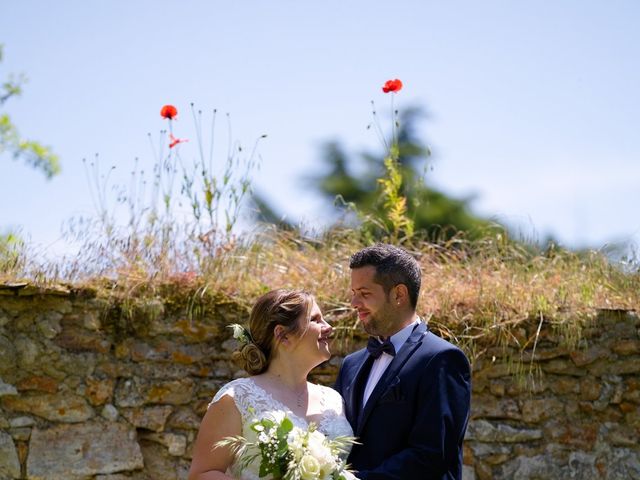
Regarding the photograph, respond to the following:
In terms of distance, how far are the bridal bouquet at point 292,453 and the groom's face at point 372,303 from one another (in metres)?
0.67

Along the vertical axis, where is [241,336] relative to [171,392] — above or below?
above

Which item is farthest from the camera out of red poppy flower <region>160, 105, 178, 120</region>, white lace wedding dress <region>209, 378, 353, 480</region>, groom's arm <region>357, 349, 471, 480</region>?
red poppy flower <region>160, 105, 178, 120</region>

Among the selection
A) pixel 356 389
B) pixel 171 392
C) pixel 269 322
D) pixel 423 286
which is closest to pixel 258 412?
pixel 269 322

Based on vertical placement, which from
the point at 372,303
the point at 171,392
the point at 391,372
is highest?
the point at 372,303

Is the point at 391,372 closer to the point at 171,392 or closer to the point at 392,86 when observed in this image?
the point at 171,392

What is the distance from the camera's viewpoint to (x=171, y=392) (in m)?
5.77

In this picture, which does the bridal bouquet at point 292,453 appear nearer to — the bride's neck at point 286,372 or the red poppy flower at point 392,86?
the bride's neck at point 286,372

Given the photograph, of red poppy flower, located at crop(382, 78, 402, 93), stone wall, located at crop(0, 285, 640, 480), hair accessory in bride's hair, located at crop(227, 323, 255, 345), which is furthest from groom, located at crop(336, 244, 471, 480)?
red poppy flower, located at crop(382, 78, 402, 93)

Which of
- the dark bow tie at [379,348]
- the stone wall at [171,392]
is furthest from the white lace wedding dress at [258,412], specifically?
the stone wall at [171,392]

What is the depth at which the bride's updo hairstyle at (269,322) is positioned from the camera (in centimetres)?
390

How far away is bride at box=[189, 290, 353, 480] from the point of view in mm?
3676

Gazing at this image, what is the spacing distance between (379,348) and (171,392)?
7.65 feet

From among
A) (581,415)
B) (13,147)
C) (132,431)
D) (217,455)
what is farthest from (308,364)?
(13,147)

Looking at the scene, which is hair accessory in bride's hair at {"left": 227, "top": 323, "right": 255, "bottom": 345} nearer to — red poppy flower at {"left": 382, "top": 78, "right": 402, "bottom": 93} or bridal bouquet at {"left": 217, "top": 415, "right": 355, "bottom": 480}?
bridal bouquet at {"left": 217, "top": 415, "right": 355, "bottom": 480}
